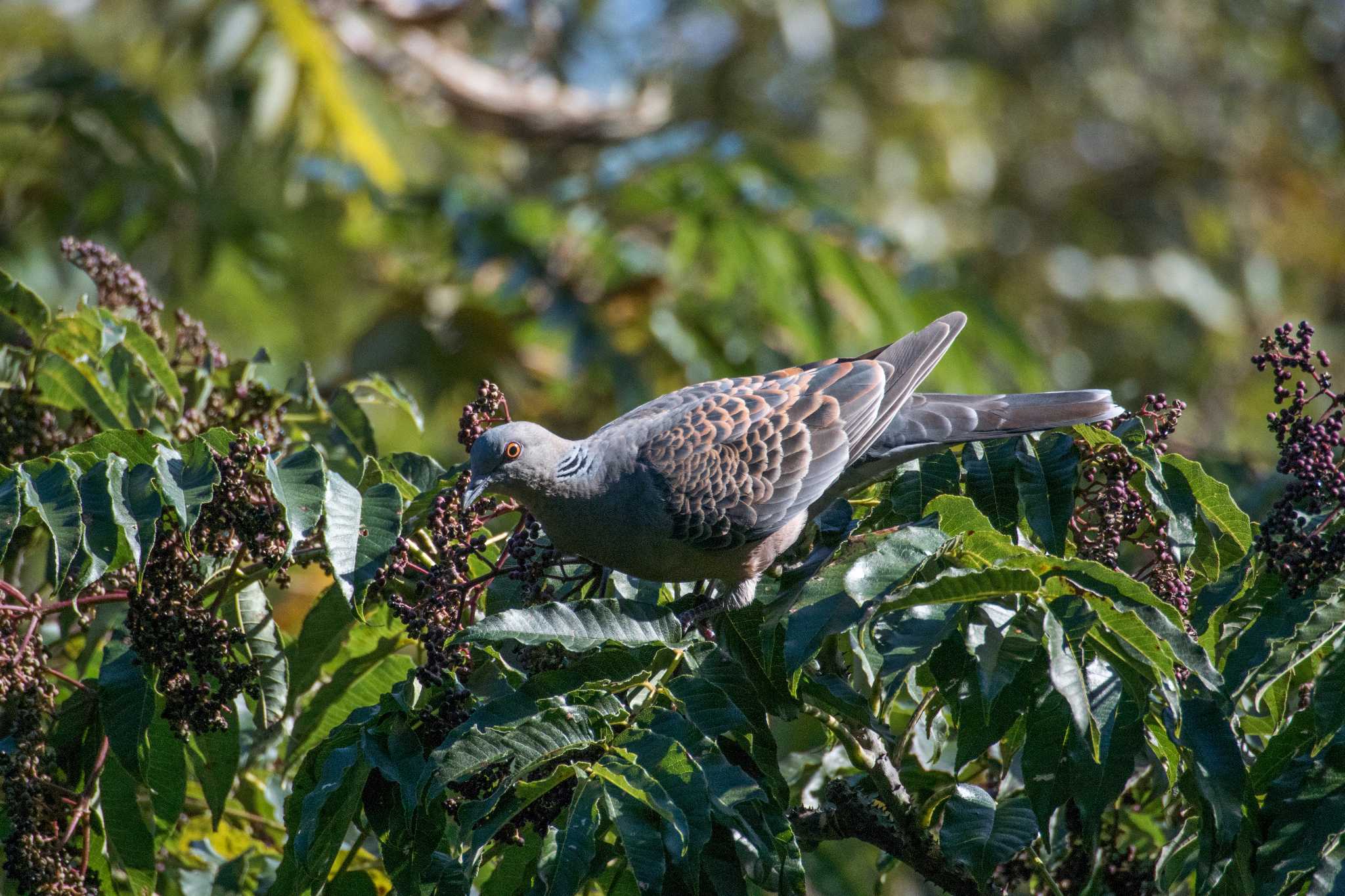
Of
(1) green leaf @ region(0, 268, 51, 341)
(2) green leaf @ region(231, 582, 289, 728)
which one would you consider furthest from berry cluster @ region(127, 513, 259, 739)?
(1) green leaf @ region(0, 268, 51, 341)

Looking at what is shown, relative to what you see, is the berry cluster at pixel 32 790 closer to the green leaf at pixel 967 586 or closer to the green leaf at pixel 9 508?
the green leaf at pixel 9 508

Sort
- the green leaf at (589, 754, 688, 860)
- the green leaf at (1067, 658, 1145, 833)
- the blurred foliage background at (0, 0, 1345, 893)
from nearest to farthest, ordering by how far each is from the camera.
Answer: the green leaf at (589, 754, 688, 860) < the green leaf at (1067, 658, 1145, 833) < the blurred foliage background at (0, 0, 1345, 893)

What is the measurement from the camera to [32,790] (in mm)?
2852

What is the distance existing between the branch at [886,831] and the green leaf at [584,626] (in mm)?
562

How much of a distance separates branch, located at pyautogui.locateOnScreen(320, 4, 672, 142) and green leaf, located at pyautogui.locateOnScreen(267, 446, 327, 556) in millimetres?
8792

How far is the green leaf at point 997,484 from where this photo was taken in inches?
121

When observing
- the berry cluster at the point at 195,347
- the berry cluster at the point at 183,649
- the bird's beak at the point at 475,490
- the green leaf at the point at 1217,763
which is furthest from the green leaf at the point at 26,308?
the green leaf at the point at 1217,763

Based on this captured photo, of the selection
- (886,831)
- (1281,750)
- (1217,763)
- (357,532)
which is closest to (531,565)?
(357,532)

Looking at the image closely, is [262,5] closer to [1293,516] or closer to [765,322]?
[765,322]

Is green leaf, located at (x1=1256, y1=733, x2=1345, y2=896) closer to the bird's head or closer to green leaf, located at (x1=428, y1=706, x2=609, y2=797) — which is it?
green leaf, located at (x1=428, y1=706, x2=609, y2=797)

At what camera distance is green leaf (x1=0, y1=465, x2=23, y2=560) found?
277 cm

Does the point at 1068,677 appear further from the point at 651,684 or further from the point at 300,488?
the point at 300,488

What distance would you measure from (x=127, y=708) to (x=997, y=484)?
79.2 inches

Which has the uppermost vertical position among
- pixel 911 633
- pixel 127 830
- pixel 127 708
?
pixel 911 633
